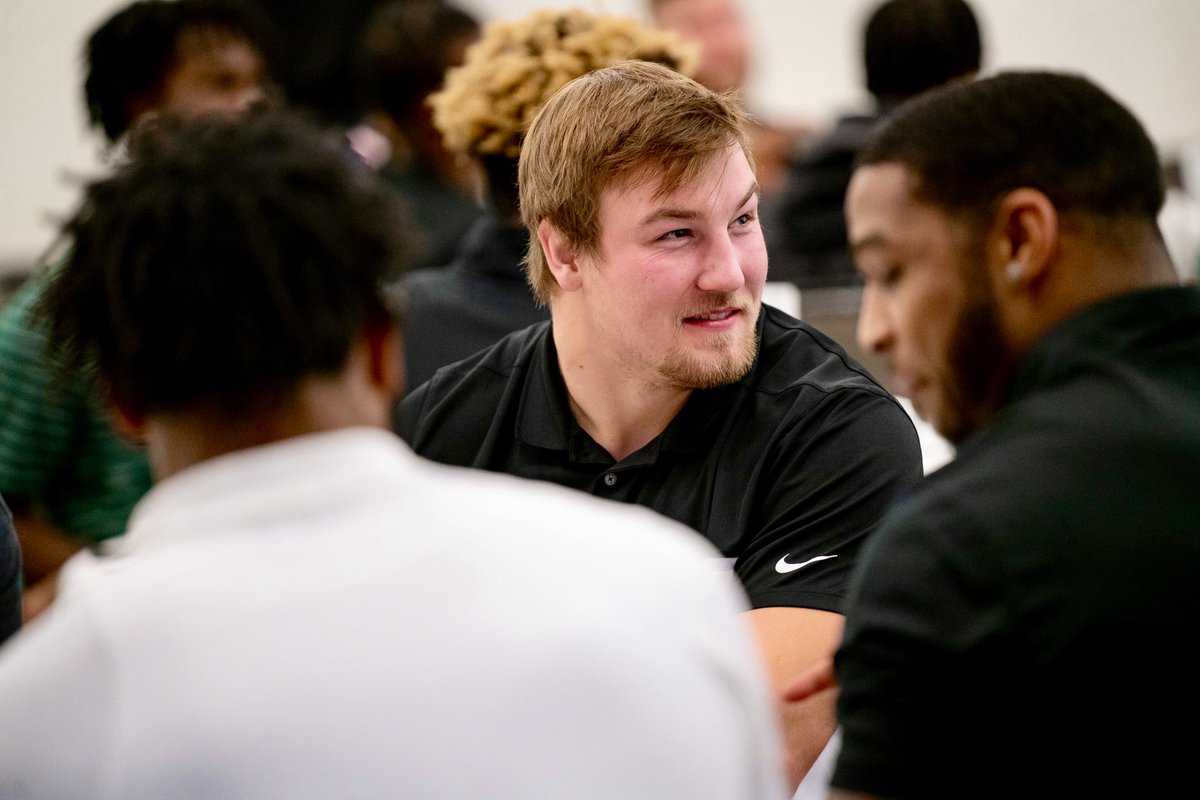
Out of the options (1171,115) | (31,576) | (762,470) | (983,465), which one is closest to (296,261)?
(983,465)

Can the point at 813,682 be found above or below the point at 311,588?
below

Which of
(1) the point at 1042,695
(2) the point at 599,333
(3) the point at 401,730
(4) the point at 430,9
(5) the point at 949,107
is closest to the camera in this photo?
(3) the point at 401,730

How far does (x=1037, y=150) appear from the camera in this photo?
118cm

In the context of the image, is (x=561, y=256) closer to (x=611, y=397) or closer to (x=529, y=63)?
(x=611, y=397)

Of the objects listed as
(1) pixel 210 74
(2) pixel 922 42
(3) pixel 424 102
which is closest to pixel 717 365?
(1) pixel 210 74

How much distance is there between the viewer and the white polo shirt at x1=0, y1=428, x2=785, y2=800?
2.84 ft

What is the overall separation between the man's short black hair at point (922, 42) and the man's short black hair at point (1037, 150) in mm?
1795

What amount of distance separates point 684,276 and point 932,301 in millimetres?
622

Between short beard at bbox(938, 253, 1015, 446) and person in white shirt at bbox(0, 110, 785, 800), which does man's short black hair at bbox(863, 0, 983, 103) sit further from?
person in white shirt at bbox(0, 110, 785, 800)

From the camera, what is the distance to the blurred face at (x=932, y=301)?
1198mm

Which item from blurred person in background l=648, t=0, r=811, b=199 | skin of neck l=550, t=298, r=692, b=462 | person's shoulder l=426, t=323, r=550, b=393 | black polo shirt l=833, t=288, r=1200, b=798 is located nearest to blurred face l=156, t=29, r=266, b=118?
person's shoulder l=426, t=323, r=550, b=393

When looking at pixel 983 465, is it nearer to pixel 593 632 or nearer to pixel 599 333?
pixel 593 632

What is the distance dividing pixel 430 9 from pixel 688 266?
1.91m

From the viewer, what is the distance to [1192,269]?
314 centimetres
